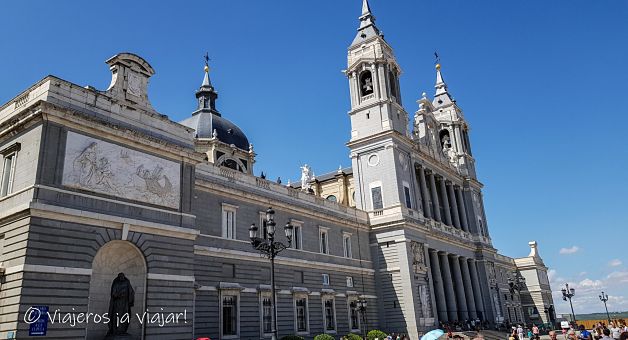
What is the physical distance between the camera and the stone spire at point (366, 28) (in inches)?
1838

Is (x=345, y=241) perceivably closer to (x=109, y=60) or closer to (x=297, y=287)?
(x=297, y=287)

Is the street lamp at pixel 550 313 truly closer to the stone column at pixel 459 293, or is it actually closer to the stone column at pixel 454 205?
the stone column at pixel 454 205

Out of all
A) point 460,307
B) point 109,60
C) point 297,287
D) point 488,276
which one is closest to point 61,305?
point 109,60

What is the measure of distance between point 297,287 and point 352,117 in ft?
62.6

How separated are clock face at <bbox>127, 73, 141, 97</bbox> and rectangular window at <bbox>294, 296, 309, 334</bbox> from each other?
16.0 metres

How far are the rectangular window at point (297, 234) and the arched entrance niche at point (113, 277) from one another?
560 inches

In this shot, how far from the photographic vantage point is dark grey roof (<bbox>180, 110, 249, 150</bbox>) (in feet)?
168

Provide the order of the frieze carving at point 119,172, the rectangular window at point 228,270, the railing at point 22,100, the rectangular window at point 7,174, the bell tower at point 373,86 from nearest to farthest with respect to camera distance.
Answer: the rectangular window at point 7,174, the frieze carving at point 119,172, the railing at point 22,100, the rectangular window at point 228,270, the bell tower at point 373,86

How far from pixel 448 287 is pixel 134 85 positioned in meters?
34.0

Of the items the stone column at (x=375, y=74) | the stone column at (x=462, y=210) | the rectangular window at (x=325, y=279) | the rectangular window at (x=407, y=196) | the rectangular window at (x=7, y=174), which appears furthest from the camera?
the stone column at (x=462, y=210)

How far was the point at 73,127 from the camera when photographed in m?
18.2

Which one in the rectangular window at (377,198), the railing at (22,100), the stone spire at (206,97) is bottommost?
the railing at (22,100)

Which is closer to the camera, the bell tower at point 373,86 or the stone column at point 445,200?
the bell tower at point 373,86

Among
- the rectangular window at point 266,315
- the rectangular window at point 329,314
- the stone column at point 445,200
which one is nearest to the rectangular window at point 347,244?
the rectangular window at point 329,314
